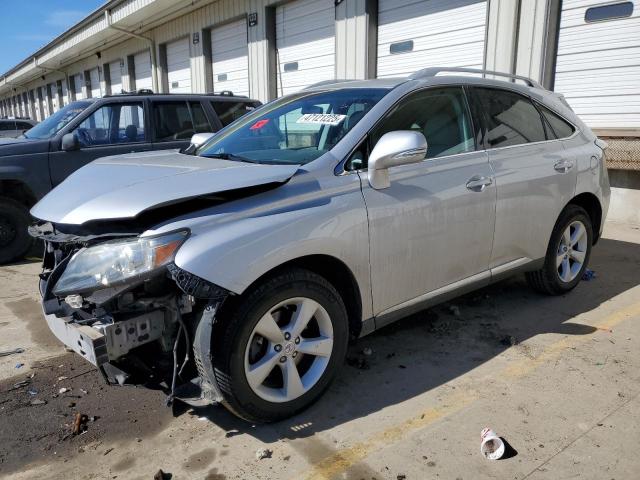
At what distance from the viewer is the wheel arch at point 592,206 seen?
4.58 m

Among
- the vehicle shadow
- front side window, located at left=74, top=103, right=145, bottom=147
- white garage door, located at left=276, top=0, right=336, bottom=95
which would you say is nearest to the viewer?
the vehicle shadow

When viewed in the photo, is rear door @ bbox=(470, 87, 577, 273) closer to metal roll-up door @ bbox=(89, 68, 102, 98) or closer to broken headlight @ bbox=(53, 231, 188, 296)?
broken headlight @ bbox=(53, 231, 188, 296)

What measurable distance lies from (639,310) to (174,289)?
3832mm

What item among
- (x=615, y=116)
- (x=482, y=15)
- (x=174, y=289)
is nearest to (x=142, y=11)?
(x=482, y=15)

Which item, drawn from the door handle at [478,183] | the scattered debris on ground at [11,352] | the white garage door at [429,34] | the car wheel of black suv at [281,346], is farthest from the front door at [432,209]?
the white garage door at [429,34]

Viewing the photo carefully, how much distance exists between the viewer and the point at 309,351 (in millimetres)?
2811

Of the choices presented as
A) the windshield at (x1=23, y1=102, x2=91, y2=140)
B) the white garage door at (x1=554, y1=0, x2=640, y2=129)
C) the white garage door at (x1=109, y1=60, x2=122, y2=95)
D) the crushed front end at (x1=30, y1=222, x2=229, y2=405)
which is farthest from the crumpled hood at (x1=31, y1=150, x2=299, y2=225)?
the white garage door at (x1=109, y1=60, x2=122, y2=95)

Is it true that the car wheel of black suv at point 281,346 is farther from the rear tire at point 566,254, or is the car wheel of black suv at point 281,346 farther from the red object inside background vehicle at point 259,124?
the rear tire at point 566,254

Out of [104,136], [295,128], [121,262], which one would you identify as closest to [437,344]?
[295,128]

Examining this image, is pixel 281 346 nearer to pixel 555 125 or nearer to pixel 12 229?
pixel 555 125

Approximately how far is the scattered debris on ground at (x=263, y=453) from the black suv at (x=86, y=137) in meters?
5.14

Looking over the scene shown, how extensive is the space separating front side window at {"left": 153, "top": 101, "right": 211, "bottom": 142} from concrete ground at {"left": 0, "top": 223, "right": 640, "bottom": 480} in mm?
3699

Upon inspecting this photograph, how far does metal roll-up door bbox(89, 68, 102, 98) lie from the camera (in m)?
25.0

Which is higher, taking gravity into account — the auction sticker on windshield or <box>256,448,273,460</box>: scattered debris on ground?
the auction sticker on windshield
